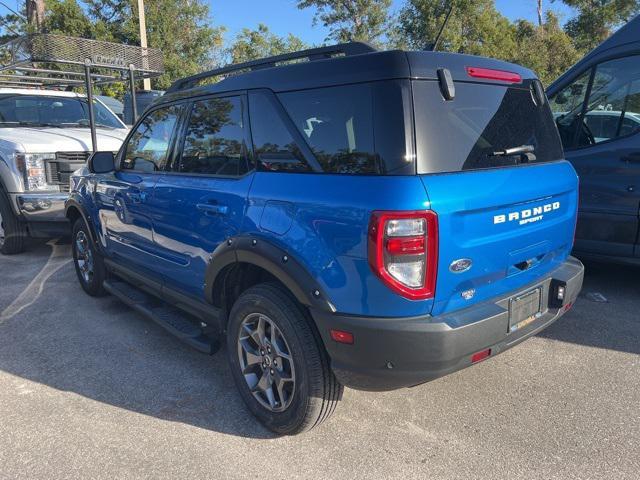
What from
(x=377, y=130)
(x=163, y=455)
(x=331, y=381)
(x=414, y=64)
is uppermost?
(x=414, y=64)

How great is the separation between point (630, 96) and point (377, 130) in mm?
3313

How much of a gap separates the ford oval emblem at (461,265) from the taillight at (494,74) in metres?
0.95

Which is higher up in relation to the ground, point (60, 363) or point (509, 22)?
point (509, 22)

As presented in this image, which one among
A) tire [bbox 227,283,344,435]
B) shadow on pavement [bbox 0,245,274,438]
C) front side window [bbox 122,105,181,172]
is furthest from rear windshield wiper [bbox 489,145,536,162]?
front side window [bbox 122,105,181,172]

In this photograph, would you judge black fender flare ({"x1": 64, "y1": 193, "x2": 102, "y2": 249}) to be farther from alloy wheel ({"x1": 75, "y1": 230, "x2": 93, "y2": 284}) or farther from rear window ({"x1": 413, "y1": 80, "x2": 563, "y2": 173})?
rear window ({"x1": 413, "y1": 80, "x2": 563, "y2": 173})

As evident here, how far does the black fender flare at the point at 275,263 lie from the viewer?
2.31 metres

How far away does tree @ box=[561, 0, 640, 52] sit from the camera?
2380 cm

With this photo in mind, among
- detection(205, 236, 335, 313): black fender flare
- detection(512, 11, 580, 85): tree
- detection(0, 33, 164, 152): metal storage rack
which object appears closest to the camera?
detection(205, 236, 335, 313): black fender flare

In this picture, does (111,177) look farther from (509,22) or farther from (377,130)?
(509,22)

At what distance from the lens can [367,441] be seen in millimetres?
2676

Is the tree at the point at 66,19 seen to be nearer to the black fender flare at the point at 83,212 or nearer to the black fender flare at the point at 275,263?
the black fender flare at the point at 83,212

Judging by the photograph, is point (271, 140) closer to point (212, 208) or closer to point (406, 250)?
point (212, 208)

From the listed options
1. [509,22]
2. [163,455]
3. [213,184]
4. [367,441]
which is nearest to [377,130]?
[213,184]

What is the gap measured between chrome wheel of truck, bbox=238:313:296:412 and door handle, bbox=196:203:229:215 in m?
0.60
